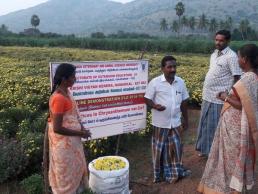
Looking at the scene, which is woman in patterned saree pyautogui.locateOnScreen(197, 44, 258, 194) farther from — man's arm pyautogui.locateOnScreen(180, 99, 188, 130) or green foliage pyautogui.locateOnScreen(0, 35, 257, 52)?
green foliage pyautogui.locateOnScreen(0, 35, 257, 52)

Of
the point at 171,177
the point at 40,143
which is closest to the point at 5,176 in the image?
the point at 40,143

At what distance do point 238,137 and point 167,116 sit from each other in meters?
0.99

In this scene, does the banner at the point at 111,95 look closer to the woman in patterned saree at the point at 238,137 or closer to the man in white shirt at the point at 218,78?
the man in white shirt at the point at 218,78

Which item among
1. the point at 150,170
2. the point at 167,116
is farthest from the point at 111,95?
the point at 150,170

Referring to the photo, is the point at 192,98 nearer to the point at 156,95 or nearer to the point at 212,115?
the point at 212,115

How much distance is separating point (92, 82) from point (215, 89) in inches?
64.2

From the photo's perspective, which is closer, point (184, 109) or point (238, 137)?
point (238, 137)

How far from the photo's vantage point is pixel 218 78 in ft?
16.9

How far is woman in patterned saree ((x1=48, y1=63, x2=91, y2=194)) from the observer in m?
3.74

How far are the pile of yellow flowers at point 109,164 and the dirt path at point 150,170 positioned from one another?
783mm

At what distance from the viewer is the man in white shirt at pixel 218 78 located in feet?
16.5

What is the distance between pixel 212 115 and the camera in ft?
17.7

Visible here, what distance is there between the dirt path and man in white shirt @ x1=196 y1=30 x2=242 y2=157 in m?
0.43

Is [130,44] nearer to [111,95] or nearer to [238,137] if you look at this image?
[111,95]
